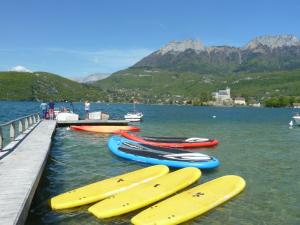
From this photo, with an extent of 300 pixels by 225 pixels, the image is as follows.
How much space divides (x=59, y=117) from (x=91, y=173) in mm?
32683

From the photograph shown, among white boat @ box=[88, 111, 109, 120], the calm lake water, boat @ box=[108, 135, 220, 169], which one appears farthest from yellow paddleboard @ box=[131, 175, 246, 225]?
white boat @ box=[88, 111, 109, 120]

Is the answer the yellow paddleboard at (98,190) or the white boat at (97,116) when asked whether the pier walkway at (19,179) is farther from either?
the white boat at (97,116)

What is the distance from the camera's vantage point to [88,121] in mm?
53562

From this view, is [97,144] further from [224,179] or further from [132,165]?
[224,179]

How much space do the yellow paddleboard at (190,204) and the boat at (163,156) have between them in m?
5.16

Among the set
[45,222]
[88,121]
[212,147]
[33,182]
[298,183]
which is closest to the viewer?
[45,222]

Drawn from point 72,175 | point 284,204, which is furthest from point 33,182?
point 284,204

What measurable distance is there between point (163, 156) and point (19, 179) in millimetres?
11585

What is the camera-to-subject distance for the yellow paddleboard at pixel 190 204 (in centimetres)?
1323

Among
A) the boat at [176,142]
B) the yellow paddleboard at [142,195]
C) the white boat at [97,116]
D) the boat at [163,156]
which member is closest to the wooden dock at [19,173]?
the yellow paddleboard at [142,195]

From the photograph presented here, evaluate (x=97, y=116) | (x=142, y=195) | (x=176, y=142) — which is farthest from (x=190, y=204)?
(x=97, y=116)

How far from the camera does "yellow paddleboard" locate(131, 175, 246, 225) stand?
1323 centimetres

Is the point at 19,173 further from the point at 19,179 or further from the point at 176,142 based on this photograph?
the point at 176,142

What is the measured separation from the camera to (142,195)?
15.7 m
